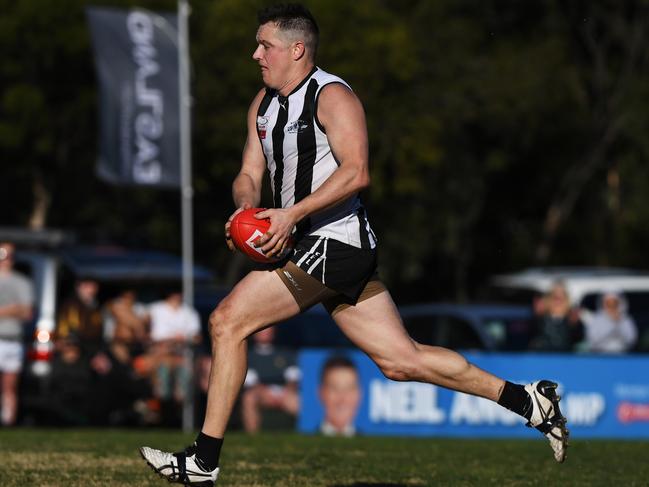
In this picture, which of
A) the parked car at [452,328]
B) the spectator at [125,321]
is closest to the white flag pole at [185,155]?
the spectator at [125,321]

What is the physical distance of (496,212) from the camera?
1811 inches

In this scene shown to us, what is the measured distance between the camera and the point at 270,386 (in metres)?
17.2

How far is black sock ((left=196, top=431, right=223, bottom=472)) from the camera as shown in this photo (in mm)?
7371

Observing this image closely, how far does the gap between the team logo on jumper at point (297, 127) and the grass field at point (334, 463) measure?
2.13m

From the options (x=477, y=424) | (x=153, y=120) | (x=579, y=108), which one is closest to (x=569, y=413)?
(x=477, y=424)

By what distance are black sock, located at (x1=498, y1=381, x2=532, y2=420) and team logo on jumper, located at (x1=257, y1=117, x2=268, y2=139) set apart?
5.68ft

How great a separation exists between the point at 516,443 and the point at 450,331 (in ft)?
20.5

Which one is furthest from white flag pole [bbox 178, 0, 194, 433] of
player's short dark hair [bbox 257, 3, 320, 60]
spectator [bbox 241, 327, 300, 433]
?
player's short dark hair [bbox 257, 3, 320, 60]

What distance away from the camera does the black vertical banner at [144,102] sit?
20.2 m

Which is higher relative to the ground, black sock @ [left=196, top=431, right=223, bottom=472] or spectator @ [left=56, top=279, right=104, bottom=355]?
spectator @ [left=56, top=279, right=104, bottom=355]

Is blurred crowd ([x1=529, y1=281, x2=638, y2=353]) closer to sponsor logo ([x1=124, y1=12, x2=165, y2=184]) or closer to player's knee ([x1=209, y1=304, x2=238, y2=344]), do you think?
sponsor logo ([x1=124, y1=12, x2=165, y2=184])

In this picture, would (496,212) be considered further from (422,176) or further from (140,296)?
(140,296)

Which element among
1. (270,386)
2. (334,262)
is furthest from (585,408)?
(334,262)

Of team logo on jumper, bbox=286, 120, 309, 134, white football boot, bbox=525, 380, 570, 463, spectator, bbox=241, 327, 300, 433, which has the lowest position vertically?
white football boot, bbox=525, 380, 570, 463
